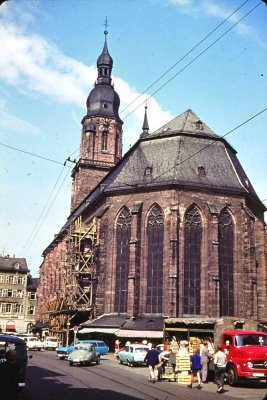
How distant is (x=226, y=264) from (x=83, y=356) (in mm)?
15525

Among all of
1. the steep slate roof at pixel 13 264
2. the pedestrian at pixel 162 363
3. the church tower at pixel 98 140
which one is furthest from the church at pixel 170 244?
the steep slate roof at pixel 13 264

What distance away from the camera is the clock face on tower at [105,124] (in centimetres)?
5522

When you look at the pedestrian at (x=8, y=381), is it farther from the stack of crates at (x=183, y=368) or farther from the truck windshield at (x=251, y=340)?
the truck windshield at (x=251, y=340)

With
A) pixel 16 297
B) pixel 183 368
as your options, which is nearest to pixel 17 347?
pixel 183 368

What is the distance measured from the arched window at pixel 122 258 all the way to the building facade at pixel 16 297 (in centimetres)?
3899

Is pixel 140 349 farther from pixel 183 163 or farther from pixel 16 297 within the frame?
pixel 16 297

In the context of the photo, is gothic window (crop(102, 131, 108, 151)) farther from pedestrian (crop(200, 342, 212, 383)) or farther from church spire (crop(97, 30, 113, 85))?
pedestrian (crop(200, 342, 212, 383))

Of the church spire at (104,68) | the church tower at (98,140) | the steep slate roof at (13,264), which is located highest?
the church spire at (104,68)

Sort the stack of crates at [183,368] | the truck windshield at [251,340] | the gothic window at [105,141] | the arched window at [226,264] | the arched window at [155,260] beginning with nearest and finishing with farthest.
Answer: the truck windshield at [251,340], the stack of crates at [183,368], the arched window at [155,260], the arched window at [226,264], the gothic window at [105,141]

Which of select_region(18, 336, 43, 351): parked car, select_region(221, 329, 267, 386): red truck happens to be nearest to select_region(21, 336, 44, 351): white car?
select_region(18, 336, 43, 351): parked car

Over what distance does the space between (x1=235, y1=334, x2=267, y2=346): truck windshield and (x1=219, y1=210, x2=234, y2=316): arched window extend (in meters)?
17.7

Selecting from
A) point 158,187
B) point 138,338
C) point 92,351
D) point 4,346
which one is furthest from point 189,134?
point 4,346

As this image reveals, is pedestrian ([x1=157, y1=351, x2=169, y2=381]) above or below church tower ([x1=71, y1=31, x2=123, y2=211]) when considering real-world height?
below

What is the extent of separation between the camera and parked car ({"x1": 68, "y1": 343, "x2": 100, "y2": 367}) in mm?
23359
